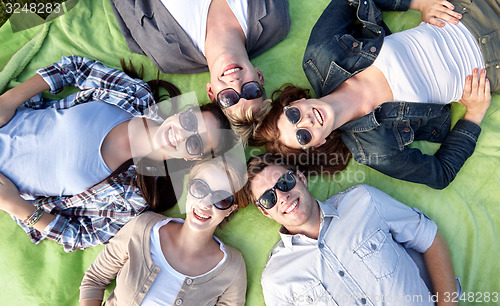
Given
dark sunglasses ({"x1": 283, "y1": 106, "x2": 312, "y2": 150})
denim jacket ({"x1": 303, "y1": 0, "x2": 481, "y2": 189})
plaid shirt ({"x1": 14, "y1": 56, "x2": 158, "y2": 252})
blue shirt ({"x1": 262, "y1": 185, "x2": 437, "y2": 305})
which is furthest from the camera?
plaid shirt ({"x1": 14, "y1": 56, "x2": 158, "y2": 252})

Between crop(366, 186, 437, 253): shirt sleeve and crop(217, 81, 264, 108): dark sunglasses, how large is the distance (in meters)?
1.13

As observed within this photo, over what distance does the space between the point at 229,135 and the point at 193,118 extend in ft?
1.07

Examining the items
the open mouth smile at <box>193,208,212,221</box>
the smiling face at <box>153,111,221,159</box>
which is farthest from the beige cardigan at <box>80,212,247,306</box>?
the smiling face at <box>153,111,221,159</box>

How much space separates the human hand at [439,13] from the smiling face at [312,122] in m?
1.16

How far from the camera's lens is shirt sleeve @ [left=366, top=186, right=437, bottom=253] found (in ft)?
8.50

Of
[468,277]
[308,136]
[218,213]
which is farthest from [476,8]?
[218,213]

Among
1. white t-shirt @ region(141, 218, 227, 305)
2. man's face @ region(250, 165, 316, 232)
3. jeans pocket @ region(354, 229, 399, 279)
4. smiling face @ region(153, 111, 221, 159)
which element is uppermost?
smiling face @ region(153, 111, 221, 159)

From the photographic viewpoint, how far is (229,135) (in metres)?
2.70

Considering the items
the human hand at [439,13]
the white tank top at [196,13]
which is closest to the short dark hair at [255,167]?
the white tank top at [196,13]

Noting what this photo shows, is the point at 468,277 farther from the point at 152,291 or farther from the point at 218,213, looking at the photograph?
the point at 152,291

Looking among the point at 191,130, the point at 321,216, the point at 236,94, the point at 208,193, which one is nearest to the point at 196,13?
the point at 236,94

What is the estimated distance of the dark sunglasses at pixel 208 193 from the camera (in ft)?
8.19

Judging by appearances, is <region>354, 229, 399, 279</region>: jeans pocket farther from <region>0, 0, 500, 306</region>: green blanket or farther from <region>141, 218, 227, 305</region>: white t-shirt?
<region>141, 218, 227, 305</region>: white t-shirt

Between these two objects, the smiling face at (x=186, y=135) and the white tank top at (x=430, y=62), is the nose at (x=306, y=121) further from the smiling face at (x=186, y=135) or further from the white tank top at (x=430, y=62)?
the white tank top at (x=430, y=62)
